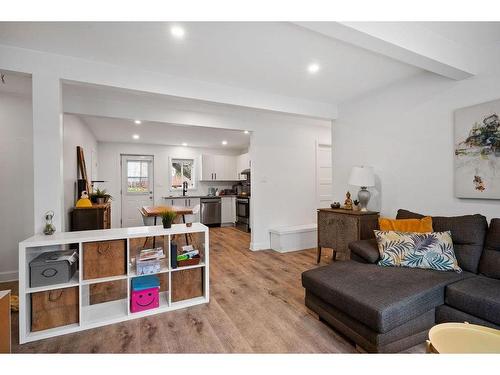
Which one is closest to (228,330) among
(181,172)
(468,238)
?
(468,238)

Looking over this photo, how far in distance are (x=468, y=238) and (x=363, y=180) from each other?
1.24 meters

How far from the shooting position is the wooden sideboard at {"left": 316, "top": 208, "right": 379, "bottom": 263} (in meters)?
3.09

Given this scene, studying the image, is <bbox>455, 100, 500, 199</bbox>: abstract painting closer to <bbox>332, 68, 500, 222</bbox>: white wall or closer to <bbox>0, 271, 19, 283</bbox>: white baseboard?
<bbox>332, 68, 500, 222</bbox>: white wall

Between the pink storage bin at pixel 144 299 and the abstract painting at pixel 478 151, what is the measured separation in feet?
10.5

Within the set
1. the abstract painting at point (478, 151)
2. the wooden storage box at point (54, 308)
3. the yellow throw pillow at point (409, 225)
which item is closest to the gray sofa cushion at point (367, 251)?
the yellow throw pillow at point (409, 225)

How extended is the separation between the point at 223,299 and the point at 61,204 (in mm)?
1813

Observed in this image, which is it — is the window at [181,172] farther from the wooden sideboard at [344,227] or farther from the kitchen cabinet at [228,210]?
the wooden sideboard at [344,227]

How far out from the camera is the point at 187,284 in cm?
254

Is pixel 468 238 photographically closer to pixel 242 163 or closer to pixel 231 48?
pixel 231 48

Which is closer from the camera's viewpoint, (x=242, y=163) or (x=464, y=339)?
(x=464, y=339)

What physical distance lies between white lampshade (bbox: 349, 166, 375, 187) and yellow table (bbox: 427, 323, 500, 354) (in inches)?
86.1

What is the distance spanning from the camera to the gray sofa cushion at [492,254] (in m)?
1.99

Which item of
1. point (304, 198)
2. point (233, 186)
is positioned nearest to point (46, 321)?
point (304, 198)
